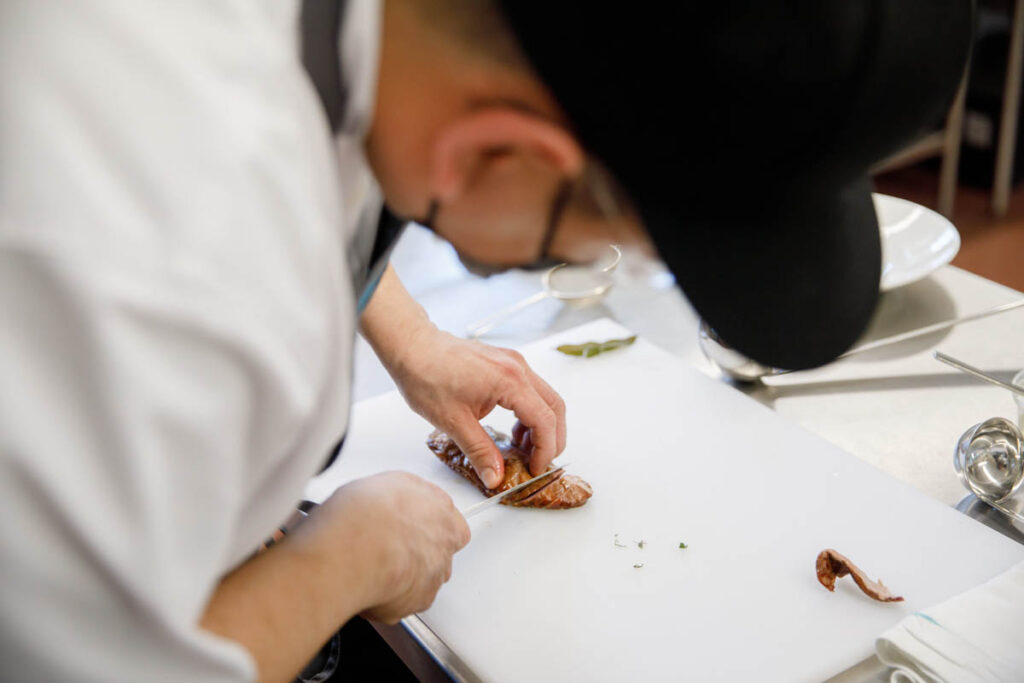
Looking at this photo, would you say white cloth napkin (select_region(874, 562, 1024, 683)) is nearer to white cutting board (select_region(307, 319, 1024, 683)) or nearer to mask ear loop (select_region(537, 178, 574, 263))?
white cutting board (select_region(307, 319, 1024, 683))

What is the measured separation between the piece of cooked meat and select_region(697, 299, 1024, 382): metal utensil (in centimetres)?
35

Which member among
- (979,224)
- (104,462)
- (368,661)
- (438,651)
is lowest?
(979,224)

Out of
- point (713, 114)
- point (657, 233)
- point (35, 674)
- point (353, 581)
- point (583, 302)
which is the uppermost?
point (713, 114)

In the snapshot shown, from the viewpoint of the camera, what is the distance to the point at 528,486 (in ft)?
4.39

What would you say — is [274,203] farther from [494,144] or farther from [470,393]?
[470,393]

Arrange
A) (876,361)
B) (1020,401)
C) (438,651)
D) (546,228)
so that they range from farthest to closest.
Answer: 1. (876,361)
2. (1020,401)
3. (438,651)
4. (546,228)

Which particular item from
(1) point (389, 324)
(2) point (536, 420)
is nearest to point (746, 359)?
(2) point (536, 420)

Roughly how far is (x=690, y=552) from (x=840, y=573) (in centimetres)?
19

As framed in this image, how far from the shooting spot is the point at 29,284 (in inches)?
20.8

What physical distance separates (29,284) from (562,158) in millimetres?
355

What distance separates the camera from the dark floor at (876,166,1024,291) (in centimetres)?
384

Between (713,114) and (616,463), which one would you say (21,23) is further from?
(616,463)

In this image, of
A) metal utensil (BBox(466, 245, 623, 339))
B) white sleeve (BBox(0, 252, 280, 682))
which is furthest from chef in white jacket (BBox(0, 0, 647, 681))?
metal utensil (BBox(466, 245, 623, 339))

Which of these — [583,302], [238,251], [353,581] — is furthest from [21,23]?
[583,302]
